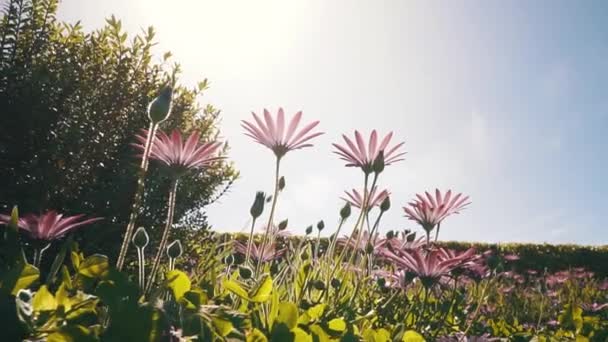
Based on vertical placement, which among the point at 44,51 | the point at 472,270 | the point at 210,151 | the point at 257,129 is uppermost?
the point at 44,51

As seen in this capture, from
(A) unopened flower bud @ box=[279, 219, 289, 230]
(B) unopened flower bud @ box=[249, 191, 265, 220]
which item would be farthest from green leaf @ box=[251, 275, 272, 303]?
(A) unopened flower bud @ box=[279, 219, 289, 230]

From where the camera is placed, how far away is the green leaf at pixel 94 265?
119cm

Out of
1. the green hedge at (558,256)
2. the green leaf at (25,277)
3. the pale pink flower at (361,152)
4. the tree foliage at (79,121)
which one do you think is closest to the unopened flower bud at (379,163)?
the pale pink flower at (361,152)

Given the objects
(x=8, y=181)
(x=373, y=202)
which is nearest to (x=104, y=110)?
(x=8, y=181)

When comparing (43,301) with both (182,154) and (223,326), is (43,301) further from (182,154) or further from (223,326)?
(182,154)

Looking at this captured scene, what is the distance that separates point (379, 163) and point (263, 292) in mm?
1069

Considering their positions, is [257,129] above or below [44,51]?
below

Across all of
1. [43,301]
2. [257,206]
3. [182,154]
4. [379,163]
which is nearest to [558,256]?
[379,163]

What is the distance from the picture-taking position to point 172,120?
473 cm

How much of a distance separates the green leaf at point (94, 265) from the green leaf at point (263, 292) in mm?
329

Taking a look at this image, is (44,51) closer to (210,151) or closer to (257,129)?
(257,129)

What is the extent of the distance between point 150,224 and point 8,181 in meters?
1.03

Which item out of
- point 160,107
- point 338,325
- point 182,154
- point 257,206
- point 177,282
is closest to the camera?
point 177,282

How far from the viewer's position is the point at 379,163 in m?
2.18
